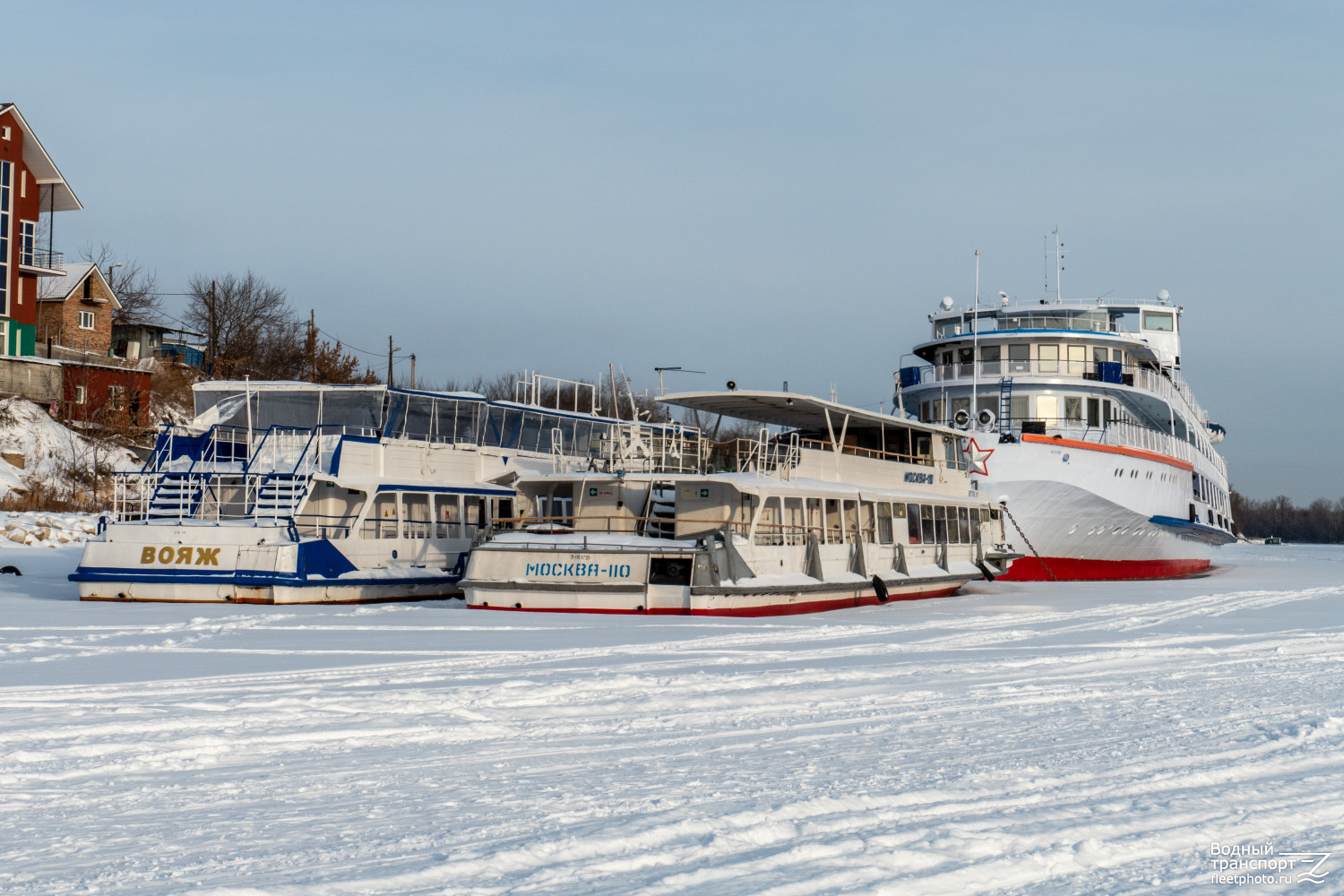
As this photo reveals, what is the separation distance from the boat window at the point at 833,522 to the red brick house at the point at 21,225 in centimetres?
3723

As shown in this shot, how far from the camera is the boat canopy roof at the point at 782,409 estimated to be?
25.5m

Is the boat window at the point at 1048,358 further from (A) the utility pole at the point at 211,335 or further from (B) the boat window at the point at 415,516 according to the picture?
(A) the utility pole at the point at 211,335

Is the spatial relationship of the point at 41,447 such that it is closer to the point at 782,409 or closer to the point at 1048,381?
the point at 782,409

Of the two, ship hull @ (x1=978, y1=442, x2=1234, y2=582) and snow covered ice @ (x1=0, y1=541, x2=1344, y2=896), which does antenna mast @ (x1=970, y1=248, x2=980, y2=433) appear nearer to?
ship hull @ (x1=978, y1=442, x2=1234, y2=582)

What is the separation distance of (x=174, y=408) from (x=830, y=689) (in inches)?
1969

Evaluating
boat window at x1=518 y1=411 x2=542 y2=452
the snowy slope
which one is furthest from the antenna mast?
the snowy slope

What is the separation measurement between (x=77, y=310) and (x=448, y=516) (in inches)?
1468

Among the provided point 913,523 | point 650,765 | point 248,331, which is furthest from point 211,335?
point 650,765

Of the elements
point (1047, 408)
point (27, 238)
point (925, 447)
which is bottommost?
point (925, 447)

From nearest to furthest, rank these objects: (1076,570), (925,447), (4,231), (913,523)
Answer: (913,523), (925,447), (1076,570), (4,231)

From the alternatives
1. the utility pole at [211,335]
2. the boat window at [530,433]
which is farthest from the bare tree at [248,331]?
the boat window at [530,433]

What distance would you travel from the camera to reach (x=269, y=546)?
72.4 ft

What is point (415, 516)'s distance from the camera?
2623cm

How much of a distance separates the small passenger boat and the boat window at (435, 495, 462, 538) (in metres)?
1.99
